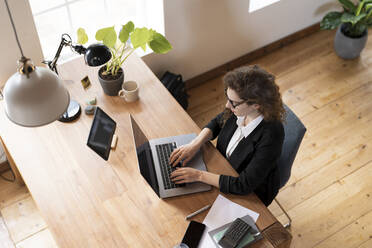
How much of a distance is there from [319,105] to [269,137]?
162cm

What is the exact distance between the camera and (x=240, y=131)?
7.29 feet

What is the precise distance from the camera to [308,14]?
3852 millimetres

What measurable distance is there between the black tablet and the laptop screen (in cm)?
17

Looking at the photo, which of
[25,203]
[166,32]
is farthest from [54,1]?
[25,203]

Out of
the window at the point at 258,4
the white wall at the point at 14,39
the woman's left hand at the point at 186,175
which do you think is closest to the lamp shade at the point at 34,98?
the woman's left hand at the point at 186,175

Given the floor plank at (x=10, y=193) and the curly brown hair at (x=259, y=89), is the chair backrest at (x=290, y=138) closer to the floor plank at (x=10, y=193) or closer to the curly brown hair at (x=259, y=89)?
the curly brown hair at (x=259, y=89)

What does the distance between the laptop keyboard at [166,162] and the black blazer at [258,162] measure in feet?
0.87

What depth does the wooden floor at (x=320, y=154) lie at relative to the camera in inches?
110

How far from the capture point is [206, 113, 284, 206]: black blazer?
79.6 inches

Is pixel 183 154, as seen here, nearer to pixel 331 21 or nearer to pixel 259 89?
pixel 259 89

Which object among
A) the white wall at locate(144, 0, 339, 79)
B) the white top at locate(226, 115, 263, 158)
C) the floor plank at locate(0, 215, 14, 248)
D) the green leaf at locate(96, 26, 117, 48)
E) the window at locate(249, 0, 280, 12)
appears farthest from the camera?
the window at locate(249, 0, 280, 12)

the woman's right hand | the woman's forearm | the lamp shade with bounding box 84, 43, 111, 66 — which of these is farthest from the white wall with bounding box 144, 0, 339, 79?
the woman's right hand

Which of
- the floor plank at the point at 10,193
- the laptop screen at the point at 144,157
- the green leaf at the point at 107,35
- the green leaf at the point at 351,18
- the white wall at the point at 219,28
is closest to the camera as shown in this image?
the laptop screen at the point at 144,157

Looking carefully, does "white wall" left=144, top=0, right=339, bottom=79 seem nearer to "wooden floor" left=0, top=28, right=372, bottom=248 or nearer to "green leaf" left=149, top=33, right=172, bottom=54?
"wooden floor" left=0, top=28, right=372, bottom=248
